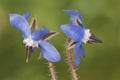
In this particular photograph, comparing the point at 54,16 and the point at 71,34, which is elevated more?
the point at 54,16

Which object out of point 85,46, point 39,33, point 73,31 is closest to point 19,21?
point 39,33

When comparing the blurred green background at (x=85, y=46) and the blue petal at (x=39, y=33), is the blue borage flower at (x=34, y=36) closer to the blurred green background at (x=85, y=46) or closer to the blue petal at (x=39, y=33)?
the blue petal at (x=39, y=33)

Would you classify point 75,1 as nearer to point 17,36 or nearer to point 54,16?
point 54,16

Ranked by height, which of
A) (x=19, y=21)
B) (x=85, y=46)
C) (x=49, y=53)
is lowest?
(x=49, y=53)

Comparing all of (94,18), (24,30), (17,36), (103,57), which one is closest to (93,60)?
(103,57)

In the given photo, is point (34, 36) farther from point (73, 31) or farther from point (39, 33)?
point (73, 31)

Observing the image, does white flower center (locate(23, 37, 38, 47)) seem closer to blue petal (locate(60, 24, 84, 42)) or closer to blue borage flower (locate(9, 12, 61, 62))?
blue borage flower (locate(9, 12, 61, 62))

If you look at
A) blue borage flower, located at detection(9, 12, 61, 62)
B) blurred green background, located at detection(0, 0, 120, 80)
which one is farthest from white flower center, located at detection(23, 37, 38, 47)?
blurred green background, located at detection(0, 0, 120, 80)
